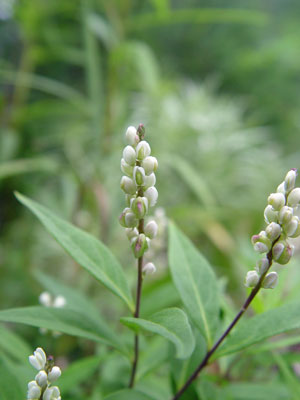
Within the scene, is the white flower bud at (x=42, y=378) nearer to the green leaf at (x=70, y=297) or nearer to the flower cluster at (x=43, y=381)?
the flower cluster at (x=43, y=381)

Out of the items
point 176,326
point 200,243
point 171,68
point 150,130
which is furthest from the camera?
point 171,68

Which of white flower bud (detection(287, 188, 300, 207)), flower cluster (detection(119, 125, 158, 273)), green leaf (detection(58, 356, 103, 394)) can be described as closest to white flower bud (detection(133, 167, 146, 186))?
flower cluster (detection(119, 125, 158, 273))

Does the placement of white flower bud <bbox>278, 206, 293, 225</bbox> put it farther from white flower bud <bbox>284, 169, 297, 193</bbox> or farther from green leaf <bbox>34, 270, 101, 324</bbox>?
green leaf <bbox>34, 270, 101, 324</bbox>

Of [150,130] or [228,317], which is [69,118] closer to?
[150,130]

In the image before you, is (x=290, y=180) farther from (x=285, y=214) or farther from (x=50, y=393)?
(x=50, y=393)

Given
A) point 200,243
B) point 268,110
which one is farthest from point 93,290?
point 268,110

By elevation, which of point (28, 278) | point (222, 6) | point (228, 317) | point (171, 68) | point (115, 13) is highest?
point (222, 6)
